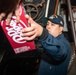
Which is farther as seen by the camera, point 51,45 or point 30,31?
point 51,45

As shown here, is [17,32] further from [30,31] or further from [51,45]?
[51,45]

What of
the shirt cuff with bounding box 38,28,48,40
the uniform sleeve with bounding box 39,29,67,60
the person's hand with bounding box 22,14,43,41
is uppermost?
the person's hand with bounding box 22,14,43,41

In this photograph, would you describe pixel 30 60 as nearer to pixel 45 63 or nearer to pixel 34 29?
pixel 45 63

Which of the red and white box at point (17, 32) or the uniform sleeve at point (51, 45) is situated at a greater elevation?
the red and white box at point (17, 32)

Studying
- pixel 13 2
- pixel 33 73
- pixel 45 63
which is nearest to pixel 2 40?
pixel 45 63

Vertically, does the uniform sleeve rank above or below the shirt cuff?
below

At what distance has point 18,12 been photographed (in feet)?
1.53

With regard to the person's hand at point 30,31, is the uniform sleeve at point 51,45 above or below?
below

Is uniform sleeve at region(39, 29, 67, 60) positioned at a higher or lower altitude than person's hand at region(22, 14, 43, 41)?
lower

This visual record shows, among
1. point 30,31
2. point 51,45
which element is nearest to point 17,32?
point 30,31

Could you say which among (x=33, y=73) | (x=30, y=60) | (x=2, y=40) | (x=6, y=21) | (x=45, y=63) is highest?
(x=6, y=21)

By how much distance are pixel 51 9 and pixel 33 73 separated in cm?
59

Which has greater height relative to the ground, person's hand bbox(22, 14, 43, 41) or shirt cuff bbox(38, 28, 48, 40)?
person's hand bbox(22, 14, 43, 41)

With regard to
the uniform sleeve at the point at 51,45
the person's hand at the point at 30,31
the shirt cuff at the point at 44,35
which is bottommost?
the uniform sleeve at the point at 51,45
